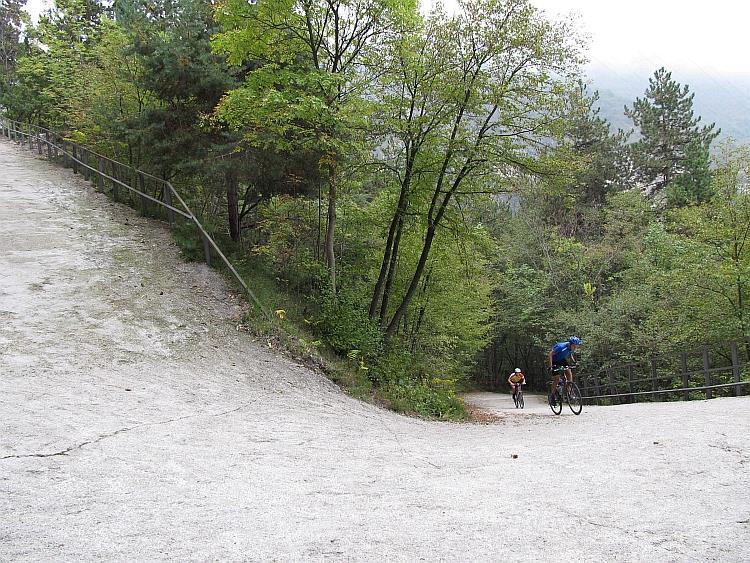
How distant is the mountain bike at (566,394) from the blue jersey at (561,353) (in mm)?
213

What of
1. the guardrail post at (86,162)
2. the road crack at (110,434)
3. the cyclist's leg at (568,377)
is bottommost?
the cyclist's leg at (568,377)

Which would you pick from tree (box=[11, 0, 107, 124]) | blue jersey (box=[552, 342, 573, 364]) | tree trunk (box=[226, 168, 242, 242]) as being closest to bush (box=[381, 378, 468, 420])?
blue jersey (box=[552, 342, 573, 364])

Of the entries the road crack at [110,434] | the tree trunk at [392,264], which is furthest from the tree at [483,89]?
the road crack at [110,434]

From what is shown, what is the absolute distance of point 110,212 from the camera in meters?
16.2

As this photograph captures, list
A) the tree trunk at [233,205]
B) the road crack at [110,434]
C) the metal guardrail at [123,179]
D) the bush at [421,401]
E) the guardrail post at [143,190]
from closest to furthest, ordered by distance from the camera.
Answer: the road crack at [110,434] < the bush at [421,401] < the metal guardrail at [123,179] < the tree trunk at [233,205] < the guardrail post at [143,190]

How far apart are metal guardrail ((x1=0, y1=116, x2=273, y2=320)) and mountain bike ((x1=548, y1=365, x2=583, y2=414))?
7347 millimetres

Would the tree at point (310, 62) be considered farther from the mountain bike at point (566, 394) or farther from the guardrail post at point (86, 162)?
the guardrail post at point (86, 162)

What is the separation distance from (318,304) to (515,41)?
297 inches

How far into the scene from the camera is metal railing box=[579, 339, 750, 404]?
46.1 feet

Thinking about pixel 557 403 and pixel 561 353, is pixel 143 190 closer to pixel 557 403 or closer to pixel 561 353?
pixel 561 353

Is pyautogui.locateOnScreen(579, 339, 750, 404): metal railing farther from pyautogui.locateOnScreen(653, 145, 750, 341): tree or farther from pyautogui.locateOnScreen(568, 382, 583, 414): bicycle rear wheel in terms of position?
pyautogui.locateOnScreen(568, 382, 583, 414): bicycle rear wheel

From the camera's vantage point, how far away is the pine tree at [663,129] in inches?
1598

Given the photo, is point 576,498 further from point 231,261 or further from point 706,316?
point 706,316

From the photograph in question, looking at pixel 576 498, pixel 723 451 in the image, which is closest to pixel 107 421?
pixel 576 498
